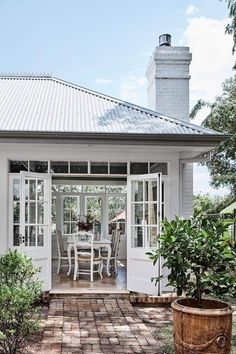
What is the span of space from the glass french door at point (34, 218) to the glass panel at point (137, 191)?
4.96ft

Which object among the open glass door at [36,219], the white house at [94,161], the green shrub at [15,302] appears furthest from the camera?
the open glass door at [36,219]

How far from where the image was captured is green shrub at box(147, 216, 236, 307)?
4.83 meters

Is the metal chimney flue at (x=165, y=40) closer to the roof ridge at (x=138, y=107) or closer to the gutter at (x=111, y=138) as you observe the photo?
A: the roof ridge at (x=138, y=107)

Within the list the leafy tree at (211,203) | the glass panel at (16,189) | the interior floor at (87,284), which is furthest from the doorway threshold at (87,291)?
the leafy tree at (211,203)

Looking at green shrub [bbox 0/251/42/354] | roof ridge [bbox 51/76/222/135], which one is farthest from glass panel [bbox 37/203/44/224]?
roof ridge [bbox 51/76/222/135]

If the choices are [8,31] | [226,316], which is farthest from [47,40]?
[226,316]

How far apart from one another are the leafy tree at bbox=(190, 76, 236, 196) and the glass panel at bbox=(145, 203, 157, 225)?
6.16 meters

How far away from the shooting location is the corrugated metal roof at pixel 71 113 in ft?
24.9

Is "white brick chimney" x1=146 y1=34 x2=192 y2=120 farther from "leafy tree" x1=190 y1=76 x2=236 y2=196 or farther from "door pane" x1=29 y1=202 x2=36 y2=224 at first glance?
"door pane" x1=29 y1=202 x2=36 y2=224

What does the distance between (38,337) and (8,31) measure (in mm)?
14934

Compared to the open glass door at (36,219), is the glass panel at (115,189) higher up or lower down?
higher up

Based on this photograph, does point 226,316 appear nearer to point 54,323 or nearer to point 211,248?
point 211,248

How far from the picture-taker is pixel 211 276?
488 centimetres

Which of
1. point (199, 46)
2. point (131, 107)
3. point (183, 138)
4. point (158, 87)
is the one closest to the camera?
→ point (183, 138)
